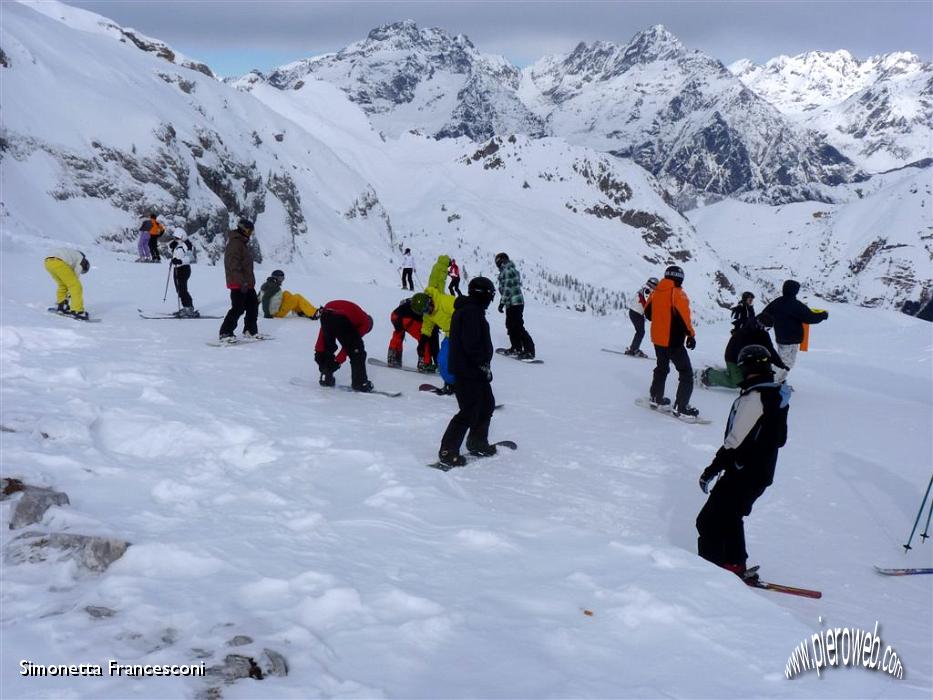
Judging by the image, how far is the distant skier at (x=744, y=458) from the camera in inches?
190

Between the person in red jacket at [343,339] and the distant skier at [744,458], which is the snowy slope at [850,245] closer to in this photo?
the person in red jacket at [343,339]

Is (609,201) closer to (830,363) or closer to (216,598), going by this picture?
(830,363)

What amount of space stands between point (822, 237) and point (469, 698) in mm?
131094

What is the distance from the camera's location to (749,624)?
3820 millimetres

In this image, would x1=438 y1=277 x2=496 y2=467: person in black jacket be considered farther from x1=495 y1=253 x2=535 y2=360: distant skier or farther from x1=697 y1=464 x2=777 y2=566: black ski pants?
x1=495 y1=253 x2=535 y2=360: distant skier

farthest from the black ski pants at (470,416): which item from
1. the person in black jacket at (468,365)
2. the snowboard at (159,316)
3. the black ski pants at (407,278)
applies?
the black ski pants at (407,278)

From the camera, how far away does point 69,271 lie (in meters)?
11.5

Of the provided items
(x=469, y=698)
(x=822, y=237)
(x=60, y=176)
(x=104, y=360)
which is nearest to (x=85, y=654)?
(x=469, y=698)

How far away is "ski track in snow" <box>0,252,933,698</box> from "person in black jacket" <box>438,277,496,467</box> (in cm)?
32

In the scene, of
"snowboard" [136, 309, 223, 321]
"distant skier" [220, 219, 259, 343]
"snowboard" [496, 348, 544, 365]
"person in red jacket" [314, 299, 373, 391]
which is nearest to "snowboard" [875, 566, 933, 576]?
"person in red jacket" [314, 299, 373, 391]

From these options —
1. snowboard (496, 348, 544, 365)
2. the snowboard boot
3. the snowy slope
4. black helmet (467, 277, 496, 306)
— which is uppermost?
the snowy slope

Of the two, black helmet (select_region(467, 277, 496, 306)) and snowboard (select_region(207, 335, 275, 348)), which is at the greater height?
black helmet (select_region(467, 277, 496, 306))

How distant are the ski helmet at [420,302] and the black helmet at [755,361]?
5150 mm

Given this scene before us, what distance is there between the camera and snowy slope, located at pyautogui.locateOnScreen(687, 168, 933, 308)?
314 feet
